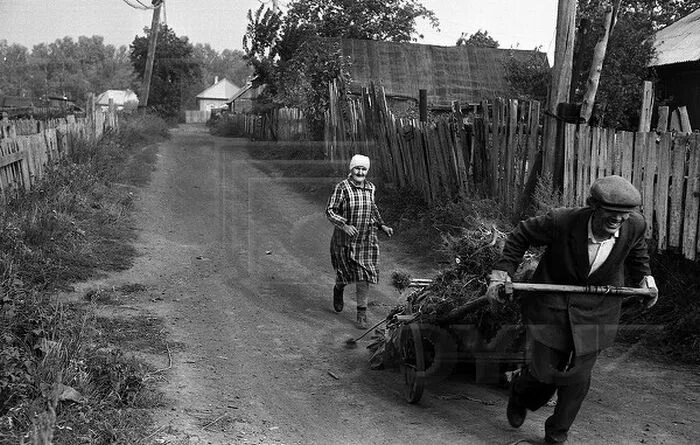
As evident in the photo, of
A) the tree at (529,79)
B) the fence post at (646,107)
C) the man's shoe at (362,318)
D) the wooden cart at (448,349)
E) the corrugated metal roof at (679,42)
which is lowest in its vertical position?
the man's shoe at (362,318)

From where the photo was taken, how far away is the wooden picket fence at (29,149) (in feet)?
33.6

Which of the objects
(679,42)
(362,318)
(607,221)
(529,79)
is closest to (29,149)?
(362,318)

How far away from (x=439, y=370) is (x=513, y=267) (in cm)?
124

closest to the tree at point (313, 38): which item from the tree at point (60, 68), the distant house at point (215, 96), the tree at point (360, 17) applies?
the tree at point (360, 17)

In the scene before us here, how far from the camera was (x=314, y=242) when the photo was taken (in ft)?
39.8

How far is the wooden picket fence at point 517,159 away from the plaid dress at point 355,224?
2512mm

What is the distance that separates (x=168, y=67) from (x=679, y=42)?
→ 41.8 metres

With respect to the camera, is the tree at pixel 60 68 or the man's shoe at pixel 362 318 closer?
the man's shoe at pixel 362 318

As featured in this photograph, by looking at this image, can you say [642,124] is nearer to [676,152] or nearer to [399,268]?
[676,152]

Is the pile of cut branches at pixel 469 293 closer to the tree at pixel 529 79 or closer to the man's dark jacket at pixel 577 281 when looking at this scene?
the man's dark jacket at pixel 577 281

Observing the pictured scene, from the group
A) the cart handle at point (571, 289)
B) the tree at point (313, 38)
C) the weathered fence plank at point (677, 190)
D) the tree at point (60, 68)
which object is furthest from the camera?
the tree at point (60, 68)

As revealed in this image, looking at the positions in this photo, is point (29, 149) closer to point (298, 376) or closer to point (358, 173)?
point (358, 173)

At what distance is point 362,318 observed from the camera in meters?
8.06

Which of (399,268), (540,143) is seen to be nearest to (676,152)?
(540,143)
